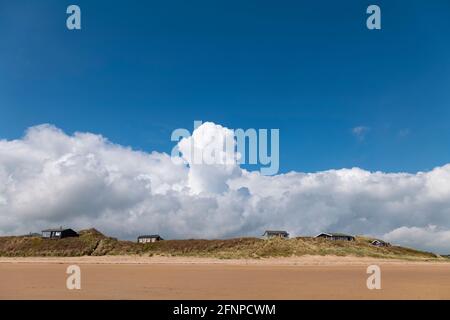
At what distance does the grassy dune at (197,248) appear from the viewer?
251 ft

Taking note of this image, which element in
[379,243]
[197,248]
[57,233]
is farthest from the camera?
[379,243]

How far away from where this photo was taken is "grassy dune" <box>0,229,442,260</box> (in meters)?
76.4

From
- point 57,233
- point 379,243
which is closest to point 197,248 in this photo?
point 57,233

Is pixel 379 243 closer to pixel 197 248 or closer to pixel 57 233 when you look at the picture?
pixel 197 248

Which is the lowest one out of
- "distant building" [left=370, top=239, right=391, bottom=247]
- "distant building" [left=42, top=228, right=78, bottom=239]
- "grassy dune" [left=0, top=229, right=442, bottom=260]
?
"distant building" [left=370, top=239, right=391, bottom=247]

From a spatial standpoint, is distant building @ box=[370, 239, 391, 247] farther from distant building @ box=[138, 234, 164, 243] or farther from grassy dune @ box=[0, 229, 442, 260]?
distant building @ box=[138, 234, 164, 243]

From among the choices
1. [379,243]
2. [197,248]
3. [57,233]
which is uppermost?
[57,233]

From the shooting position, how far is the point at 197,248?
279 feet

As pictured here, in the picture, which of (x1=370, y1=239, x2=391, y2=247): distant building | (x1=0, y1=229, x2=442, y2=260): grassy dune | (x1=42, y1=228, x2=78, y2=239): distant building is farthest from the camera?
(x1=370, y1=239, x2=391, y2=247): distant building

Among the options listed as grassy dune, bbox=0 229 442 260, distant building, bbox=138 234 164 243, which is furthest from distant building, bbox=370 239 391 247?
distant building, bbox=138 234 164 243

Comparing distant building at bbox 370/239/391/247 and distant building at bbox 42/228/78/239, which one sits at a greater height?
distant building at bbox 42/228/78/239

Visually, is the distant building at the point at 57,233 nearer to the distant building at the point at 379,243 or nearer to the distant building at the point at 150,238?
the distant building at the point at 150,238
